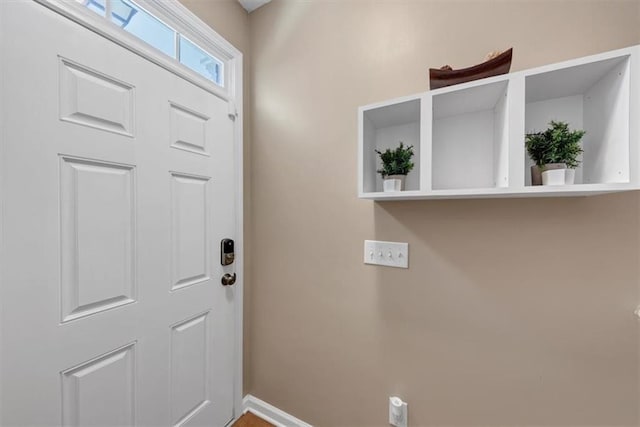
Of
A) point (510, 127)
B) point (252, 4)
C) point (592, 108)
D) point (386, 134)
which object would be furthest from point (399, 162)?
point (252, 4)

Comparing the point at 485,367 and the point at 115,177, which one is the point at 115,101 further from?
the point at 485,367

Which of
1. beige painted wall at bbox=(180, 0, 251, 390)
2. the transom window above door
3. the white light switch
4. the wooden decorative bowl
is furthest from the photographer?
beige painted wall at bbox=(180, 0, 251, 390)

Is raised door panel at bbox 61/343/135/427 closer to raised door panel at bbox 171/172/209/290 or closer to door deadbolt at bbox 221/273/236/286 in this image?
raised door panel at bbox 171/172/209/290

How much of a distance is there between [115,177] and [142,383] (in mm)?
859

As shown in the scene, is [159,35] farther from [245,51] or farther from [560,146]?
[560,146]

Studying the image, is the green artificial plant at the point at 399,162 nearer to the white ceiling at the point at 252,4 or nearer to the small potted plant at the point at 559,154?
the small potted plant at the point at 559,154

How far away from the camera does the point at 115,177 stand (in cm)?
95

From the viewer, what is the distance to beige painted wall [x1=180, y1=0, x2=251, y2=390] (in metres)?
1.39

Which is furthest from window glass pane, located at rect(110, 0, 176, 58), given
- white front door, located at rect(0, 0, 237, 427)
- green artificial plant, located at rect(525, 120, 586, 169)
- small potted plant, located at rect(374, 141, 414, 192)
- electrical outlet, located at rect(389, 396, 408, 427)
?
electrical outlet, located at rect(389, 396, 408, 427)

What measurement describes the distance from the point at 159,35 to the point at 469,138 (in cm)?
142

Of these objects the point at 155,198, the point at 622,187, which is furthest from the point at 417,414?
the point at 155,198

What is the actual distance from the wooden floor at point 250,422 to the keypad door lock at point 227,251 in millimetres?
984

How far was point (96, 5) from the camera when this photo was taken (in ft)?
3.02

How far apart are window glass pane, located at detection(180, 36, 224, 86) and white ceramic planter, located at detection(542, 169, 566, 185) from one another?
1551mm
